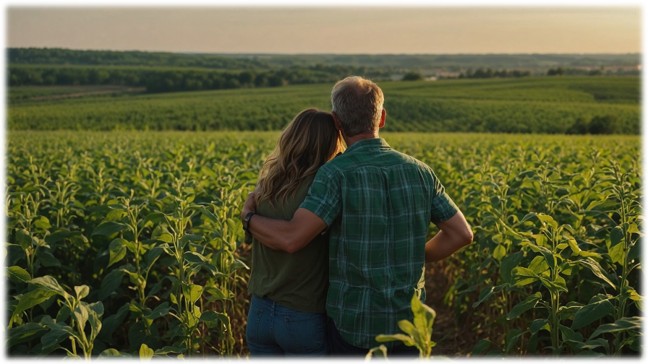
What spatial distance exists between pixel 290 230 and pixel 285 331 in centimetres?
54

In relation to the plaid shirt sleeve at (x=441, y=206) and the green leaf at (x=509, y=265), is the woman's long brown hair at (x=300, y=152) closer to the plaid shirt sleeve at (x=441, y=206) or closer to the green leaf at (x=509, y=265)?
the plaid shirt sleeve at (x=441, y=206)

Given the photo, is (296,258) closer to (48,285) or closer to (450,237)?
(450,237)

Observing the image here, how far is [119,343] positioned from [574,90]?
77957 millimetres

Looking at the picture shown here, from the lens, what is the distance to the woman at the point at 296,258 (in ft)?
11.4

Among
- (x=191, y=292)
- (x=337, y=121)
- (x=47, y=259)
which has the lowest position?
(x=47, y=259)

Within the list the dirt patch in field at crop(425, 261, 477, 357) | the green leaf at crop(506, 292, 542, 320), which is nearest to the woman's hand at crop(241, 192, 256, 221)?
the green leaf at crop(506, 292, 542, 320)

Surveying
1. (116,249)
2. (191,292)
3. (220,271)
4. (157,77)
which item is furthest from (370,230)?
(157,77)

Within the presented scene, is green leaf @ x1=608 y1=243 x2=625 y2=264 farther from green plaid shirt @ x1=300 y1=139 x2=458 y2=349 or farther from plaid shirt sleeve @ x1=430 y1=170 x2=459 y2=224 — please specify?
green plaid shirt @ x1=300 y1=139 x2=458 y2=349

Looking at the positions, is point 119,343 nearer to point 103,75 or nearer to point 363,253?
point 363,253

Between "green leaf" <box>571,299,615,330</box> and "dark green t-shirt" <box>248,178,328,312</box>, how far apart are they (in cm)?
131

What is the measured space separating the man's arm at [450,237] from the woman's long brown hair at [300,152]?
0.71 meters

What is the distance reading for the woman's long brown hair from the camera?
3479 mm

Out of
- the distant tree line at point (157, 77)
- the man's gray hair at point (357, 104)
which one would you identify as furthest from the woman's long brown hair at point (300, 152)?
the distant tree line at point (157, 77)

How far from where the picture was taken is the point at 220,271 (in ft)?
16.4
